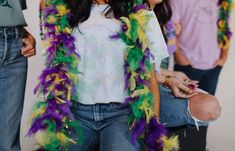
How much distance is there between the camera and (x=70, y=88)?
130 cm

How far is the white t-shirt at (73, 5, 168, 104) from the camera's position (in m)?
1.27

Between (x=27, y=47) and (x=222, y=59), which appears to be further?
(x=222, y=59)

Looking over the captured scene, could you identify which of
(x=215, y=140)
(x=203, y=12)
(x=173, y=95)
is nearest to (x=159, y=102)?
(x=173, y=95)

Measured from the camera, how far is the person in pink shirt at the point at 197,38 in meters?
2.06

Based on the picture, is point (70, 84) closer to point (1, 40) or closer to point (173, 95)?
point (1, 40)

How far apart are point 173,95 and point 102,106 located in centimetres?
33

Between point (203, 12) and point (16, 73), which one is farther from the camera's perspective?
point (203, 12)

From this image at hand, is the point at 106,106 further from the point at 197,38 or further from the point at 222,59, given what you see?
the point at 222,59

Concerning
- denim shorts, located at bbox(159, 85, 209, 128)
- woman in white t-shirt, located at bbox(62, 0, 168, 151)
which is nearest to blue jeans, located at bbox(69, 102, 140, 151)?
woman in white t-shirt, located at bbox(62, 0, 168, 151)

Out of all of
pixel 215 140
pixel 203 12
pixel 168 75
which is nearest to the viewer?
pixel 168 75

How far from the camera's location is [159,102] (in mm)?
1372

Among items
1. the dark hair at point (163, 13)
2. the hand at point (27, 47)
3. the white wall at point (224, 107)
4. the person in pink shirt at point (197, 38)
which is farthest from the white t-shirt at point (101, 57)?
the white wall at point (224, 107)

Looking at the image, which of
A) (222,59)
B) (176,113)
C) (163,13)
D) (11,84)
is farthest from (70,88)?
(222,59)

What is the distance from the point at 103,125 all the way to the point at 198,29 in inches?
39.3
